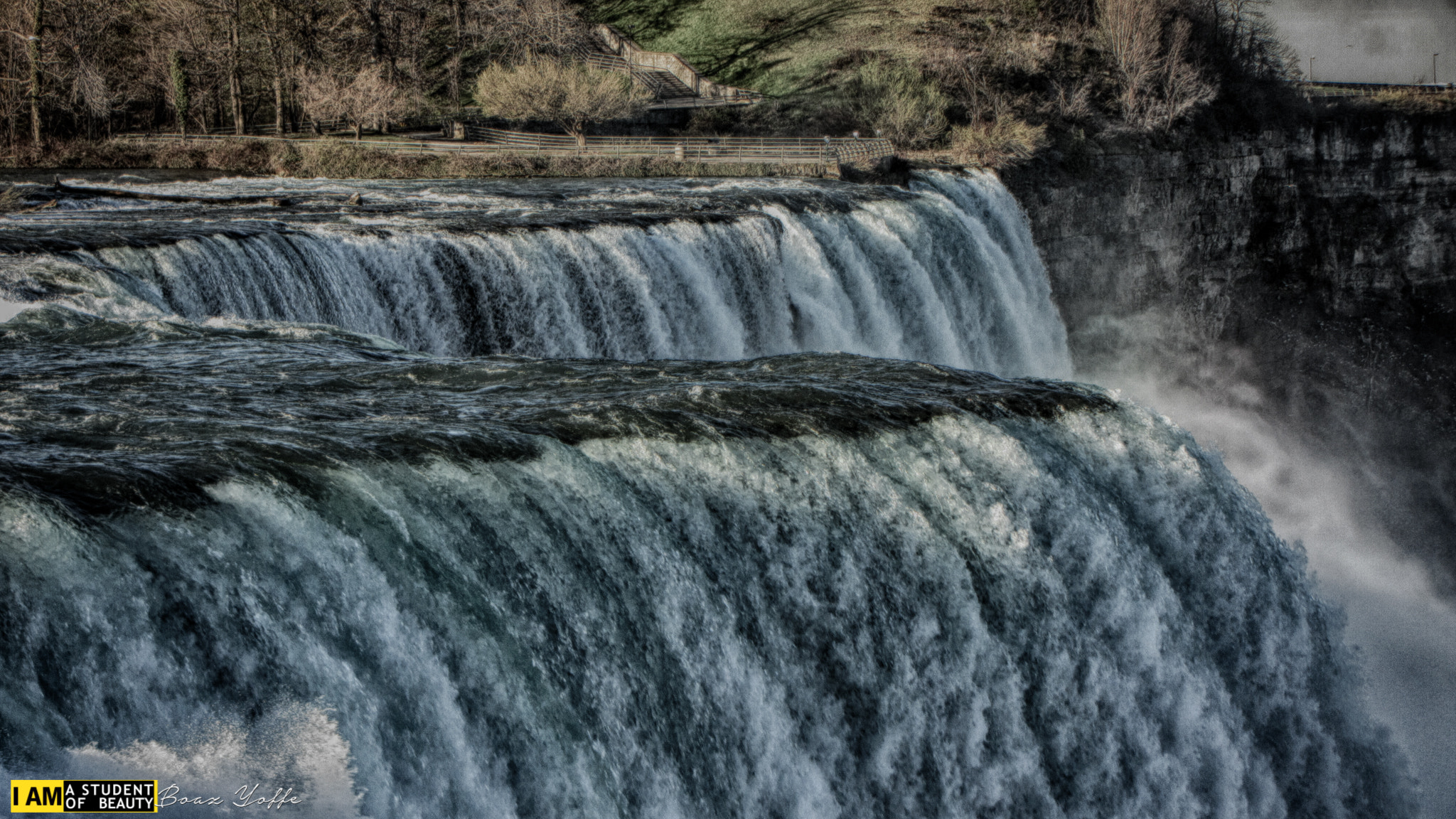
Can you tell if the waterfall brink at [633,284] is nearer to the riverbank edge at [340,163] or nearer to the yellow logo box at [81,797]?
the riverbank edge at [340,163]

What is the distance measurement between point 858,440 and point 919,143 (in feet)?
101

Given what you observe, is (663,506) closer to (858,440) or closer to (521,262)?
(858,440)

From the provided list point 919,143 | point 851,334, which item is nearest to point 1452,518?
point 919,143

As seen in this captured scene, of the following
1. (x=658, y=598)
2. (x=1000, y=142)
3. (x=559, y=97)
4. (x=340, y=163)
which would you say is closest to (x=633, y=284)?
(x=658, y=598)

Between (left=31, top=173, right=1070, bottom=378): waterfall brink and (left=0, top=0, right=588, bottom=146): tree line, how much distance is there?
26.5 m

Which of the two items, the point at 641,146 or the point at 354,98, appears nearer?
the point at 641,146

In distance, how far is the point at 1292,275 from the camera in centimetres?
4266

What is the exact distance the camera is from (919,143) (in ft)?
131

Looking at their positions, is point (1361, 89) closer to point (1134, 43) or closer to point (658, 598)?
point (1134, 43)

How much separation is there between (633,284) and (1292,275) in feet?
102

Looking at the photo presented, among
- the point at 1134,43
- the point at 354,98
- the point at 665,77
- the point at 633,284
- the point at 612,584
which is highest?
the point at 1134,43

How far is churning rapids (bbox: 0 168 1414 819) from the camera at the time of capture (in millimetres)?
6785
